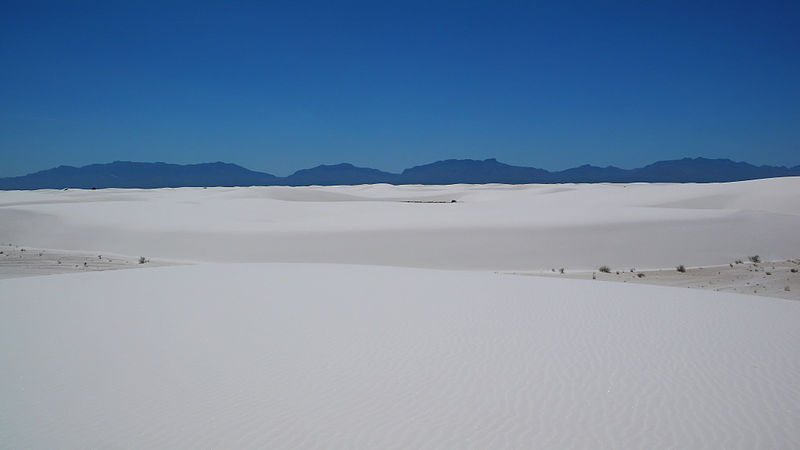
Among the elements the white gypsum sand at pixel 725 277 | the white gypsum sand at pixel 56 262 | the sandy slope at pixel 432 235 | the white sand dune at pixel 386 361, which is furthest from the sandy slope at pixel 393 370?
the sandy slope at pixel 432 235

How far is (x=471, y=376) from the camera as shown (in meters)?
5.05

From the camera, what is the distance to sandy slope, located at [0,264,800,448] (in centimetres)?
389

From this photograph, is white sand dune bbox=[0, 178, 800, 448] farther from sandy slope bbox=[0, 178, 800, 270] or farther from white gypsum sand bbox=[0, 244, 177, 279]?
sandy slope bbox=[0, 178, 800, 270]

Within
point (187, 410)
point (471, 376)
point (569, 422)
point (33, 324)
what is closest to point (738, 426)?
point (569, 422)

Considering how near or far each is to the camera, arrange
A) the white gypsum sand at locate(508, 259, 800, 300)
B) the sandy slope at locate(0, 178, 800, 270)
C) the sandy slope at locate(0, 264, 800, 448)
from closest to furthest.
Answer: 1. the sandy slope at locate(0, 264, 800, 448)
2. the white gypsum sand at locate(508, 259, 800, 300)
3. the sandy slope at locate(0, 178, 800, 270)

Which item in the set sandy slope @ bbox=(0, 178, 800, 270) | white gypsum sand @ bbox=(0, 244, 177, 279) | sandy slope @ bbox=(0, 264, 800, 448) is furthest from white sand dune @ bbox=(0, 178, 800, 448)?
sandy slope @ bbox=(0, 178, 800, 270)

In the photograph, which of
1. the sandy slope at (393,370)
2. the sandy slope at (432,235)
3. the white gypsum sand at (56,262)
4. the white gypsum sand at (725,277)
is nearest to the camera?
the sandy slope at (393,370)

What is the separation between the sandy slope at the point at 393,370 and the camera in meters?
3.89

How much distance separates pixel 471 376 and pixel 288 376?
5.73 ft

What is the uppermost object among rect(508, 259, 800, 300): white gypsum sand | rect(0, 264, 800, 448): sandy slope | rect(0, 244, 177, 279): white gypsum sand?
rect(0, 264, 800, 448): sandy slope

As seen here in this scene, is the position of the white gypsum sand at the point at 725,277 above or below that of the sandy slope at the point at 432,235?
below

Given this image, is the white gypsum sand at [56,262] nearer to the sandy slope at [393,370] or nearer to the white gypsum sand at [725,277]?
the sandy slope at [393,370]

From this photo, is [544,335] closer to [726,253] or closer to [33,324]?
[33,324]

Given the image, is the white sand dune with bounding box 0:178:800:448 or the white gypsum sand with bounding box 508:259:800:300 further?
the white gypsum sand with bounding box 508:259:800:300
